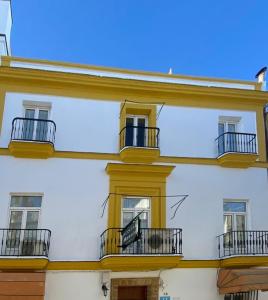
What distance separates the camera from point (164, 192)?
13.4m

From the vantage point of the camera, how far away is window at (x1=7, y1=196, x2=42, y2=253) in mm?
12094

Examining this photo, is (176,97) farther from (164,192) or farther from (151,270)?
(151,270)

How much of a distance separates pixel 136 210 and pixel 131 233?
192 centimetres

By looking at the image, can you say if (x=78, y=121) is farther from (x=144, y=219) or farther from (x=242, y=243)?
(x=242, y=243)

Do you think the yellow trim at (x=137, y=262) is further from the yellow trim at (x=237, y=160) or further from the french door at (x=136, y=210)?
the yellow trim at (x=237, y=160)

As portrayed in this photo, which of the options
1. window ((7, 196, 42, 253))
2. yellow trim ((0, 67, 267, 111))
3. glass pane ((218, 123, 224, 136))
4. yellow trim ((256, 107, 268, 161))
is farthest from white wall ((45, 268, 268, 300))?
yellow trim ((0, 67, 267, 111))

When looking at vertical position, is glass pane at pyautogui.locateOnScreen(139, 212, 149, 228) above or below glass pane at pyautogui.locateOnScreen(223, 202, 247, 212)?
below

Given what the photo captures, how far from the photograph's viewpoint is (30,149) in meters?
12.7

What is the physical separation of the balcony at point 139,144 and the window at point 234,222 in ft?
9.24

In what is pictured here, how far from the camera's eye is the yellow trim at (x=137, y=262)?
1180 cm

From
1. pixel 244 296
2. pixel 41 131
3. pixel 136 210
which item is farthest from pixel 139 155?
pixel 244 296

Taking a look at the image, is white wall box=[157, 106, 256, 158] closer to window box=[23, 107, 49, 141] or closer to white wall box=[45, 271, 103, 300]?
window box=[23, 107, 49, 141]

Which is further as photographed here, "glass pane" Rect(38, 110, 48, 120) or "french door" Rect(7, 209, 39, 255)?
"glass pane" Rect(38, 110, 48, 120)

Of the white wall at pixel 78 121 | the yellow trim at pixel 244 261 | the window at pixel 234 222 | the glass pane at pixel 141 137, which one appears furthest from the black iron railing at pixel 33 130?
the yellow trim at pixel 244 261
